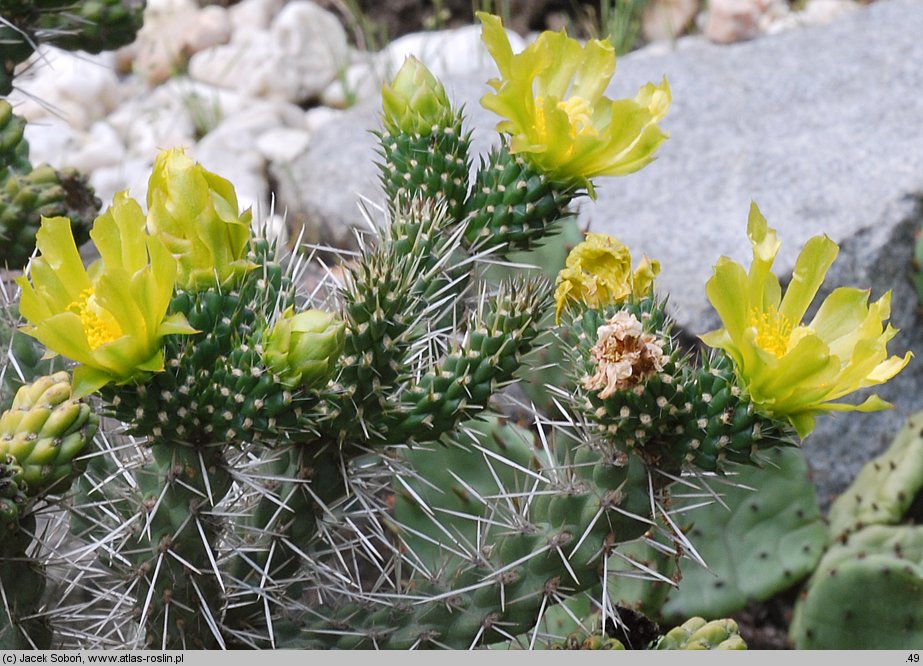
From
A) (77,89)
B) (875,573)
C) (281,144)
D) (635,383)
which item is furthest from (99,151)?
(635,383)

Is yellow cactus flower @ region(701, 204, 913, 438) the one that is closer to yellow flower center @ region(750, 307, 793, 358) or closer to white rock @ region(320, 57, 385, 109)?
yellow flower center @ region(750, 307, 793, 358)

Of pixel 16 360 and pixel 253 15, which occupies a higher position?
pixel 16 360

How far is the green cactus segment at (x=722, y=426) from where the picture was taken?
1.38 m

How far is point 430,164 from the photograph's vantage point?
163 centimetres

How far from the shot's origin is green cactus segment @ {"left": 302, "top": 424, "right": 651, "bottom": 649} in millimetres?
1488

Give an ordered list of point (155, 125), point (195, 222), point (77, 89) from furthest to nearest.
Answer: point (77, 89), point (155, 125), point (195, 222)

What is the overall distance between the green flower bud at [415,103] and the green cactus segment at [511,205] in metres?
0.10

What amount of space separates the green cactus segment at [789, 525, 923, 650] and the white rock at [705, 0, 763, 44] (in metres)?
3.19

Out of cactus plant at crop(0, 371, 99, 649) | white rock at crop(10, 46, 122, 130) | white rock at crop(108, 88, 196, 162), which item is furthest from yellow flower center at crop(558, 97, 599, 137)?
white rock at crop(10, 46, 122, 130)

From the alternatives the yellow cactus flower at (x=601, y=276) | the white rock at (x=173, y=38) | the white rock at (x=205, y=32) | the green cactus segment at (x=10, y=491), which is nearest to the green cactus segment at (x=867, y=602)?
the yellow cactus flower at (x=601, y=276)

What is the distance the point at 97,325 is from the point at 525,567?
2.22 feet

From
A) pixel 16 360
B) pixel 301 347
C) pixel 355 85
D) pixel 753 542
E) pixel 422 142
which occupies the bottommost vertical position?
pixel 753 542

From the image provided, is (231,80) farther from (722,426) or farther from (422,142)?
(722,426)

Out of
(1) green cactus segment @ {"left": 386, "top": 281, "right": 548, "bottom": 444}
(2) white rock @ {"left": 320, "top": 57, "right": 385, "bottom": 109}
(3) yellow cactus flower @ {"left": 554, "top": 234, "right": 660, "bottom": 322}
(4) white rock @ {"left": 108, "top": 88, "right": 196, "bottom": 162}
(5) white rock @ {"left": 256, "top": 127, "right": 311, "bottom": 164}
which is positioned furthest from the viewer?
(2) white rock @ {"left": 320, "top": 57, "right": 385, "bottom": 109}
